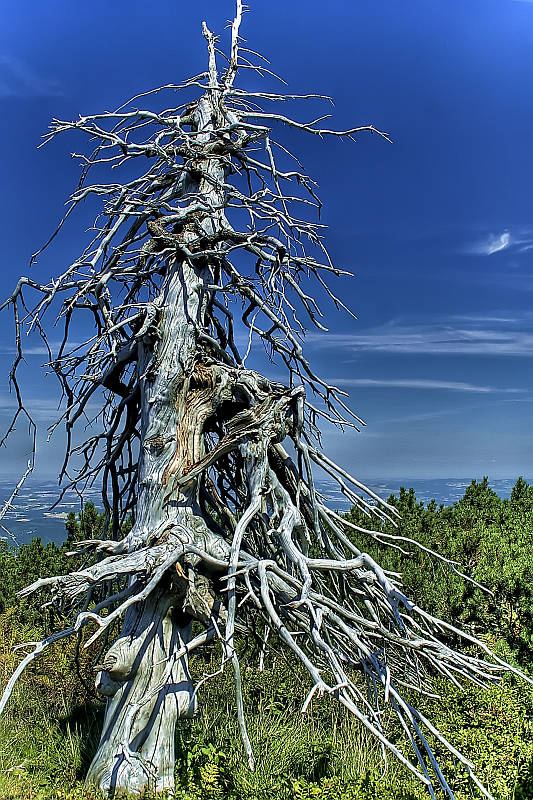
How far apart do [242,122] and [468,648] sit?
5492mm

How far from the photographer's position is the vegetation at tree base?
4.36 meters

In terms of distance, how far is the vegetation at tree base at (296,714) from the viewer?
14.3ft

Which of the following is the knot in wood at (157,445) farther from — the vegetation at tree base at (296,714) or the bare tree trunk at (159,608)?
the vegetation at tree base at (296,714)

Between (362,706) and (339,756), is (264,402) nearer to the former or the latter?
(339,756)

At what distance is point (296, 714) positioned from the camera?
5.86 m

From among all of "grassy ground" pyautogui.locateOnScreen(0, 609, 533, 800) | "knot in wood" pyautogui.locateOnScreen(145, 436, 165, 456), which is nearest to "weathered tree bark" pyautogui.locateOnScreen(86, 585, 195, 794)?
"grassy ground" pyautogui.locateOnScreen(0, 609, 533, 800)

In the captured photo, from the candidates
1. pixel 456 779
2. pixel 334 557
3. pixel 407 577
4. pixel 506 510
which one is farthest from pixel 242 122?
→ pixel 506 510

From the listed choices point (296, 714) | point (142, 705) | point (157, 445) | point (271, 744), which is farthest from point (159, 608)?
point (296, 714)

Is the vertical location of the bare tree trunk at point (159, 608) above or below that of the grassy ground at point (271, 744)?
above

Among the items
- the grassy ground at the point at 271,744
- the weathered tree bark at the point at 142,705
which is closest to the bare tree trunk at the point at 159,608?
the weathered tree bark at the point at 142,705

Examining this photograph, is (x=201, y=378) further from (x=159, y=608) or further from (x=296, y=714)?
(x=296, y=714)

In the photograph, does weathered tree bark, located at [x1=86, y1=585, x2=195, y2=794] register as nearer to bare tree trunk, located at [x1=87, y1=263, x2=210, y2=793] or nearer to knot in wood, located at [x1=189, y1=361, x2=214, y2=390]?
bare tree trunk, located at [x1=87, y1=263, x2=210, y2=793]

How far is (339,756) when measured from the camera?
498 centimetres

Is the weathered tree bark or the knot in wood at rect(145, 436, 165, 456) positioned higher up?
the knot in wood at rect(145, 436, 165, 456)
